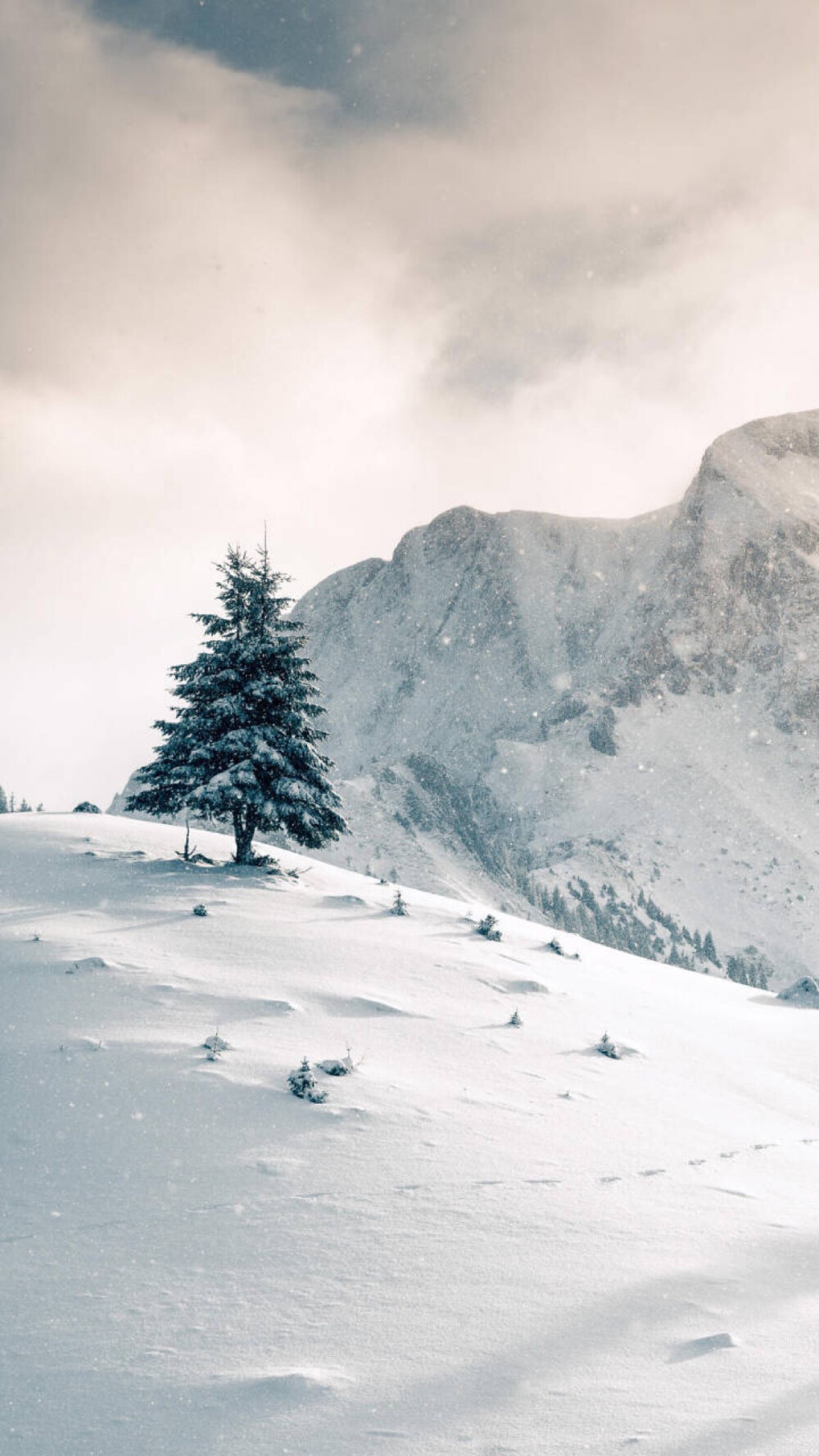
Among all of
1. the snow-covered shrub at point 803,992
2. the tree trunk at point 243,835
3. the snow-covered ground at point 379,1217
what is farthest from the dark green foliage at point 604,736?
the snow-covered ground at point 379,1217

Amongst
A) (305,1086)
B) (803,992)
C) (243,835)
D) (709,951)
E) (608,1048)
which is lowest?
(709,951)

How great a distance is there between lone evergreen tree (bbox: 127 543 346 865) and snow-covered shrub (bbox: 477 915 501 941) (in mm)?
4448

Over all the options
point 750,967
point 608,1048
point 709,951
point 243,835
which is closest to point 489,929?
→ point 608,1048

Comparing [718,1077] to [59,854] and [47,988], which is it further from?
[59,854]

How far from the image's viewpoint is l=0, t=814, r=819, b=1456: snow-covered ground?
157 inches

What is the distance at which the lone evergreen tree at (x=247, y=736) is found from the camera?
60.1ft

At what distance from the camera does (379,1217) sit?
572 cm

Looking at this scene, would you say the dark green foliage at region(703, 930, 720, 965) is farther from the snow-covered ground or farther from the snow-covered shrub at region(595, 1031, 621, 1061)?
the snow-covered shrub at region(595, 1031, 621, 1061)

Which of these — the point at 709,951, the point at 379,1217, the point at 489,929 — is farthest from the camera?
the point at 709,951

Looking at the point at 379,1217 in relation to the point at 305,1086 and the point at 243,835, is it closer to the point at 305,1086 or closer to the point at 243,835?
the point at 305,1086

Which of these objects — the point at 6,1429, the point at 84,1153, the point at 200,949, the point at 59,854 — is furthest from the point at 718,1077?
the point at 59,854

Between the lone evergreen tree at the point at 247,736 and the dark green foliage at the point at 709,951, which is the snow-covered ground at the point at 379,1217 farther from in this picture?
the dark green foliage at the point at 709,951

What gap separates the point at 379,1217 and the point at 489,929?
10128 mm

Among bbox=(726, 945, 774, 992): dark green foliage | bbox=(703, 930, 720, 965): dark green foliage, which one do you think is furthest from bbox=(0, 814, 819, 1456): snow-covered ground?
bbox=(703, 930, 720, 965): dark green foliage
